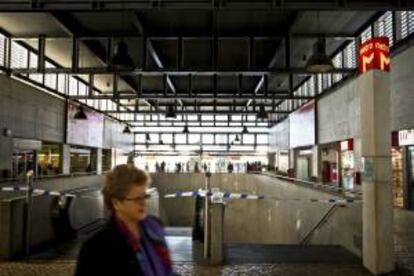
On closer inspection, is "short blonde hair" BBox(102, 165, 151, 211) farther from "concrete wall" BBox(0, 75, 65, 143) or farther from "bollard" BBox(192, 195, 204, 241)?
"concrete wall" BBox(0, 75, 65, 143)

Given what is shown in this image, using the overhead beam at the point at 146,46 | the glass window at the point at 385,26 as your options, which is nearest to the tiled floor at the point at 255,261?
the glass window at the point at 385,26

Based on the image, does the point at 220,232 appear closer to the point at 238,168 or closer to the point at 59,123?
the point at 59,123

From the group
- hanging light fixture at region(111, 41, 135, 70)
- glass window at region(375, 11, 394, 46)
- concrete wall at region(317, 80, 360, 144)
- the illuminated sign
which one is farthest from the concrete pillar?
concrete wall at region(317, 80, 360, 144)

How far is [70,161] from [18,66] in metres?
7.63

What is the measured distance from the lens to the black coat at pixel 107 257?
1.57 m

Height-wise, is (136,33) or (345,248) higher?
(136,33)

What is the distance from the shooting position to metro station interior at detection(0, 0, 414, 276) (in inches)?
241

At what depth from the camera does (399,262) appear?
6.20m

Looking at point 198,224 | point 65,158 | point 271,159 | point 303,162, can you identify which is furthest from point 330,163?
point 271,159

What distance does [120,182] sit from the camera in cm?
174

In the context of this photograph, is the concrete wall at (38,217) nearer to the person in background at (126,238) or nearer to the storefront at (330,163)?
the person in background at (126,238)

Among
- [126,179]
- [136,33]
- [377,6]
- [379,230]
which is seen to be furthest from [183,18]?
[126,179]

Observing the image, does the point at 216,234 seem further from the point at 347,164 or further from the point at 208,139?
the point at 208,139

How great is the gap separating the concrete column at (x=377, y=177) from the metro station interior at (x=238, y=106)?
2 centimetres
